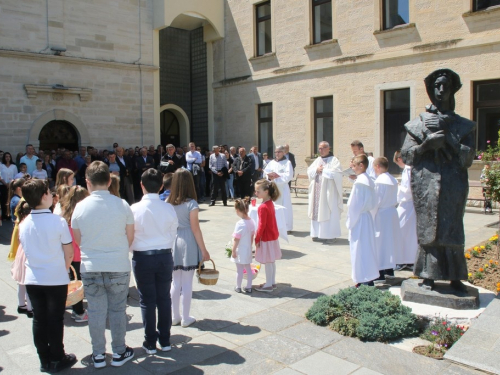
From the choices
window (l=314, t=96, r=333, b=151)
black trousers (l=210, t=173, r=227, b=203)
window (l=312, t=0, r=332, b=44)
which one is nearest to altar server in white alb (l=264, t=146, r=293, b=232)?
black trousers (l=210, t=173, r=227, b=203)

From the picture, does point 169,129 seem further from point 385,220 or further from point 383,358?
point 383,358

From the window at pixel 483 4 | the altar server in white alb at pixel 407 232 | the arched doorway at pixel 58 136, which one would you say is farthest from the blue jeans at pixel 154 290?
the arched doorway at pixel 58 136

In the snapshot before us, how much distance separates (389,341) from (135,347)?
2.41 metres

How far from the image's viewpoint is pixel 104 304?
13.4ft

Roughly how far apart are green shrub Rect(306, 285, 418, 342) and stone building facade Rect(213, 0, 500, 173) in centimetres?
966

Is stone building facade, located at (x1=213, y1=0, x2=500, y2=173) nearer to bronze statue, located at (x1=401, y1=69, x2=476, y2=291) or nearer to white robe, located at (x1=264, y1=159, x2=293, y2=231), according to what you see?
white robe, located at (x1=264, y1=159, x2=293, y2=231)

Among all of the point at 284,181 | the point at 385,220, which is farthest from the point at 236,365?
the point at 284,181

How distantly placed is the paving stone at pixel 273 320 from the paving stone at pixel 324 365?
0.74 m

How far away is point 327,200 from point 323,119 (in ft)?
26.1

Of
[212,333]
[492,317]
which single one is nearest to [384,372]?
[492,317]

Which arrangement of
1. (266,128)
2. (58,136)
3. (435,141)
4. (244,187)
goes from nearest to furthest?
(435,141) < (244,187) < (58,136) < (266,128)

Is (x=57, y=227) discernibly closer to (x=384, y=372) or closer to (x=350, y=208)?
(x=384, y=372)

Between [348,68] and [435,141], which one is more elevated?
[348,68]

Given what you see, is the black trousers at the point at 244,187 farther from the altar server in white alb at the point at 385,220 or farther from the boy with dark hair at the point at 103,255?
the boy with dark hair at the point at 103,255
